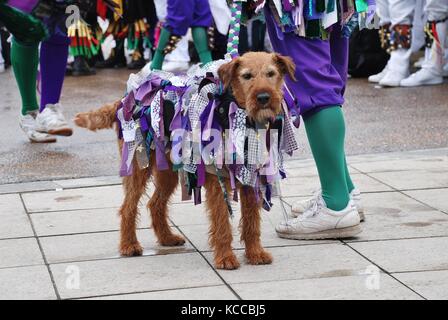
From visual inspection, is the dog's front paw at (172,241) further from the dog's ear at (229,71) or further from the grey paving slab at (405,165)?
the grey paving slab at (405,165)

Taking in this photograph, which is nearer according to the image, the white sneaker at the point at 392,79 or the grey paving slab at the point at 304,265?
the grey paving slab at the point at 304,265

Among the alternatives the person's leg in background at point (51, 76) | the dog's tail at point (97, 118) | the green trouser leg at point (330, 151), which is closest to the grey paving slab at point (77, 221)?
the dog's tail at point (97, 118)

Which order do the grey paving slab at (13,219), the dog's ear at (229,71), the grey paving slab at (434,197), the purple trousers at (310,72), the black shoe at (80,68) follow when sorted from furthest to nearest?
the black shoe at (80,68) → the grey paving slab at (434,197) → the grey paving slab at (13,219) → the purple trousers at (310,72) → the dog's ear at (229,71)

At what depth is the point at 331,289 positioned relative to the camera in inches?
161

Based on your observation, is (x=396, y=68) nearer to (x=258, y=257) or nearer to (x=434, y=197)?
(x=434, y=197)

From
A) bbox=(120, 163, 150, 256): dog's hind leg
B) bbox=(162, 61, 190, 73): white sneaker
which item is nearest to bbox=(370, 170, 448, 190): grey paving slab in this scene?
bbox=(120, 163, 150, 256): dog's hind leg

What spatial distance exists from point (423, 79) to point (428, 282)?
23.4 feet

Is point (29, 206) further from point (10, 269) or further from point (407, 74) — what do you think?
point (407, 74)

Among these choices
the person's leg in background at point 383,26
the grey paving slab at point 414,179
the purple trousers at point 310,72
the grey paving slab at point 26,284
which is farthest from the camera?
the person's leg in background at point 383,26

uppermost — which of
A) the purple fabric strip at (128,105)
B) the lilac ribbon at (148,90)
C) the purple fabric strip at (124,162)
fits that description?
the lilac ribbon at (148,90)

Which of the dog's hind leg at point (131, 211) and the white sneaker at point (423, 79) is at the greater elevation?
the dog's hind leg at point (131, 211)

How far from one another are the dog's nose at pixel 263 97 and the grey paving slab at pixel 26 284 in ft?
4.03

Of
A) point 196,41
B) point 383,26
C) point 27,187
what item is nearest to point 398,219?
point 27,187

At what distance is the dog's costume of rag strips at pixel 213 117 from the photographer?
442 centimetres
